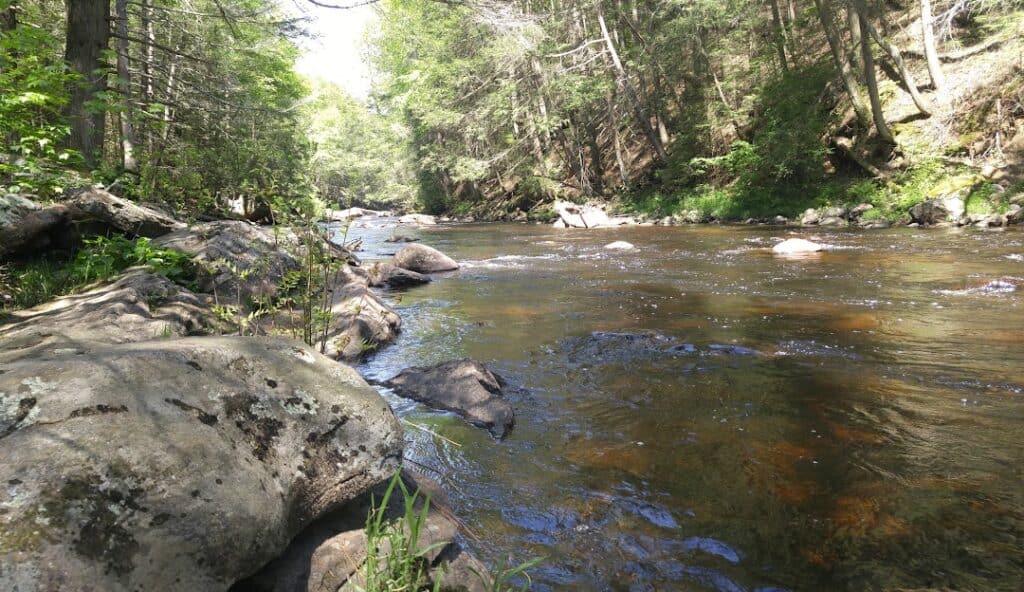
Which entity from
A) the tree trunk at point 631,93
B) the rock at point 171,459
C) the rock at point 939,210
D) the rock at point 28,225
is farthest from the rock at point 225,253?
the tree trunk at point 631,93

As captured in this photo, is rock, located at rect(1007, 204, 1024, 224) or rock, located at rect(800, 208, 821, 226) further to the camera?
rock, located at rect(800, 208, 821, 226)

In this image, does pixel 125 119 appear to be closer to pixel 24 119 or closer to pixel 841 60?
pixel 24 119

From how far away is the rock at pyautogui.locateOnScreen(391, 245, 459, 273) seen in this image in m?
11.5

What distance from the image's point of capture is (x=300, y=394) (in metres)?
2.23

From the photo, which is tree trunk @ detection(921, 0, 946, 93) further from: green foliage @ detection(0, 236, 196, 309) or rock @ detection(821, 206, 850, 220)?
green foliage @ detection(0, 236, 196, 309)

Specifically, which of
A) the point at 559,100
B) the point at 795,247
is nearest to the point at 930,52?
the point at 795,247

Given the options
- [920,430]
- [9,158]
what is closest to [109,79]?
[9,158]

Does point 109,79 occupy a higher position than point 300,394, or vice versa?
point 109,79

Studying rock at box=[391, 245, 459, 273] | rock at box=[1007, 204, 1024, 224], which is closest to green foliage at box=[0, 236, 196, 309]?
rock at box=[391, 245, 459, 273]

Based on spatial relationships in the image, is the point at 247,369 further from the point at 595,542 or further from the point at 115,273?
the point at 115,273

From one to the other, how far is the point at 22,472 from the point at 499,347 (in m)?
4.57

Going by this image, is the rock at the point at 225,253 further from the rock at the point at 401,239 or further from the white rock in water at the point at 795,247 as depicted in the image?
the rock at the point at 401,239

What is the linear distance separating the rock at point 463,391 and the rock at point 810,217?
540 inches

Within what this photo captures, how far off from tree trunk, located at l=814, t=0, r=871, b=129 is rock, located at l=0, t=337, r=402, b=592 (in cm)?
1679
